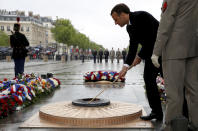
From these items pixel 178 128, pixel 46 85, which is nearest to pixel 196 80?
pixel 178 128

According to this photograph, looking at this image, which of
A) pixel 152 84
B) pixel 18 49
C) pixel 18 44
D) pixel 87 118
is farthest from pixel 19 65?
pixel 152 84

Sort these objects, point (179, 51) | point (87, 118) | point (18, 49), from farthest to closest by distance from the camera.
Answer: point (18, 49) → point (87, 118) → point (179, 51)

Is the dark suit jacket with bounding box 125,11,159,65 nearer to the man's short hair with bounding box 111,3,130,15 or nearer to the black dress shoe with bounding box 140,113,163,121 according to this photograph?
the man's short hair with bounding box 111,3,130,15

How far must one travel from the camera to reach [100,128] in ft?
12.6

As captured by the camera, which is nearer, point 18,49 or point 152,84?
point 152,84

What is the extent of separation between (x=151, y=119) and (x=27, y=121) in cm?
186

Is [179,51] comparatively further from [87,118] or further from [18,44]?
[18,44]

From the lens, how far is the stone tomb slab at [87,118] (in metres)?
3.96

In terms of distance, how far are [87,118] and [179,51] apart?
5.27ft

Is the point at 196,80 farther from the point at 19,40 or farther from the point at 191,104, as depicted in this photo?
the point at 19,40

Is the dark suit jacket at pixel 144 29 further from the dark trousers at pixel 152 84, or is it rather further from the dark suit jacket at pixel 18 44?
the dark suit jacket at pixel 18 44

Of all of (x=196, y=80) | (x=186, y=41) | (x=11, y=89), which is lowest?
(x=11, y=89)

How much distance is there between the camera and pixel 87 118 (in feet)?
→ 13.0

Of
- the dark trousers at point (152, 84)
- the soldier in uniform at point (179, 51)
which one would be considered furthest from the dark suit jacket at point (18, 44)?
the soldier in uniform at point (179, 51)
